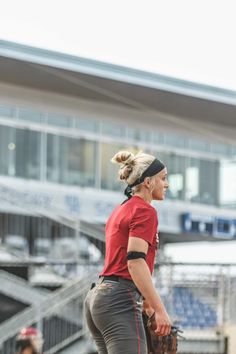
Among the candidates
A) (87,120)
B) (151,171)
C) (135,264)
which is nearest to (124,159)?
(151,171)

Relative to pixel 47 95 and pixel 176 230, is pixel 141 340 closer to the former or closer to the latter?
pixel 47 95

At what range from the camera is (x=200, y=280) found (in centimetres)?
1415

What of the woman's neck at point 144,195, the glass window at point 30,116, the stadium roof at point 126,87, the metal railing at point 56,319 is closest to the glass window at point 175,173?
the glass window at point 30,116

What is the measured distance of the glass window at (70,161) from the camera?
28.6 m

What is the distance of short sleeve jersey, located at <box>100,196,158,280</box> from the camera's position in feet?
16.0

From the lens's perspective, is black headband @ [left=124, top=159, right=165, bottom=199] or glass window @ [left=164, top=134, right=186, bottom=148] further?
Answer: glass window @ [left=164, top=134, right=186, bottom=148]

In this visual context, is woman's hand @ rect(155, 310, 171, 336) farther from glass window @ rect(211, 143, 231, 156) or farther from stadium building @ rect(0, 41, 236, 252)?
glass window @ rect(211, 143, 231, 156)

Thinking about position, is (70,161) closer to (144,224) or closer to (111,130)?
(111,130)

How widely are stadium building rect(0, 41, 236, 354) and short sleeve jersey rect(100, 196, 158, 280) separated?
4120 mm

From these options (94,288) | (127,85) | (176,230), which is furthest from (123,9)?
(176,230)

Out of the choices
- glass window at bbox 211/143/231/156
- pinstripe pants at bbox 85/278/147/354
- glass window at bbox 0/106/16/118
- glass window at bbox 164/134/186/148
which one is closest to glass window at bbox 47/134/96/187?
glass window at bbox 0/106/16/118

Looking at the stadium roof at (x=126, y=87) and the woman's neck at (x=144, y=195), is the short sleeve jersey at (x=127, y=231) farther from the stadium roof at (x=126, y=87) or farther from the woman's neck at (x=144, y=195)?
the stadium roof at (x=126, y=87)

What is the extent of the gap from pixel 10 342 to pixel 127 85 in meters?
6.03

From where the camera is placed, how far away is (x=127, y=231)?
16.2ft
